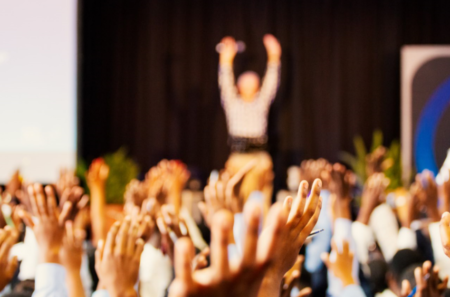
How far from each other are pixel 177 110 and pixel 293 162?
1.59 meters

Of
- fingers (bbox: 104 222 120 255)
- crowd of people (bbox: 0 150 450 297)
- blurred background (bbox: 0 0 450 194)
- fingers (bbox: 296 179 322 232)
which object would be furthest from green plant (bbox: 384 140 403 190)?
fingers (bbox: 104 222 120 255)

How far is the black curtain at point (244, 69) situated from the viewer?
19.8 feet

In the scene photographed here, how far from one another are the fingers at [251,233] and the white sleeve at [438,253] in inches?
53.7

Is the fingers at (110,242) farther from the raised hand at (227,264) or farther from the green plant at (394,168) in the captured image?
the green plant at (394,168)

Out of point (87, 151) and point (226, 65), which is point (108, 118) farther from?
point (226, 65)

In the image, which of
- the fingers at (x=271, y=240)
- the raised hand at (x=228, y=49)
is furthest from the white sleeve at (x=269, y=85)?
the fingers at (x=271, y=240)

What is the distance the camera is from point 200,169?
6074 millimetres

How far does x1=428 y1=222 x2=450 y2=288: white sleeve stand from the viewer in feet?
5.87

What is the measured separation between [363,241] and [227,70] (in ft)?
12.7

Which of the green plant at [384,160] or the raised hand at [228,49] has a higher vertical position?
the raised hand at [228,49]

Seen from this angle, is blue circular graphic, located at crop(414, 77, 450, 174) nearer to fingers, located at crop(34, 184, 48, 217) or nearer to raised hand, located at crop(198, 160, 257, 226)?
raised hand, located at crop(198, 160, 257, 226)

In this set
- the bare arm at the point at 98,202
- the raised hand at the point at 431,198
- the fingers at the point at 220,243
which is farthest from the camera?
the bare arm at the point at 98,202

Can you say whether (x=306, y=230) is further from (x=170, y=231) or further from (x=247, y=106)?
(x=247, y=106)

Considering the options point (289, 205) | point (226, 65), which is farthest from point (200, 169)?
point (289, 205)
